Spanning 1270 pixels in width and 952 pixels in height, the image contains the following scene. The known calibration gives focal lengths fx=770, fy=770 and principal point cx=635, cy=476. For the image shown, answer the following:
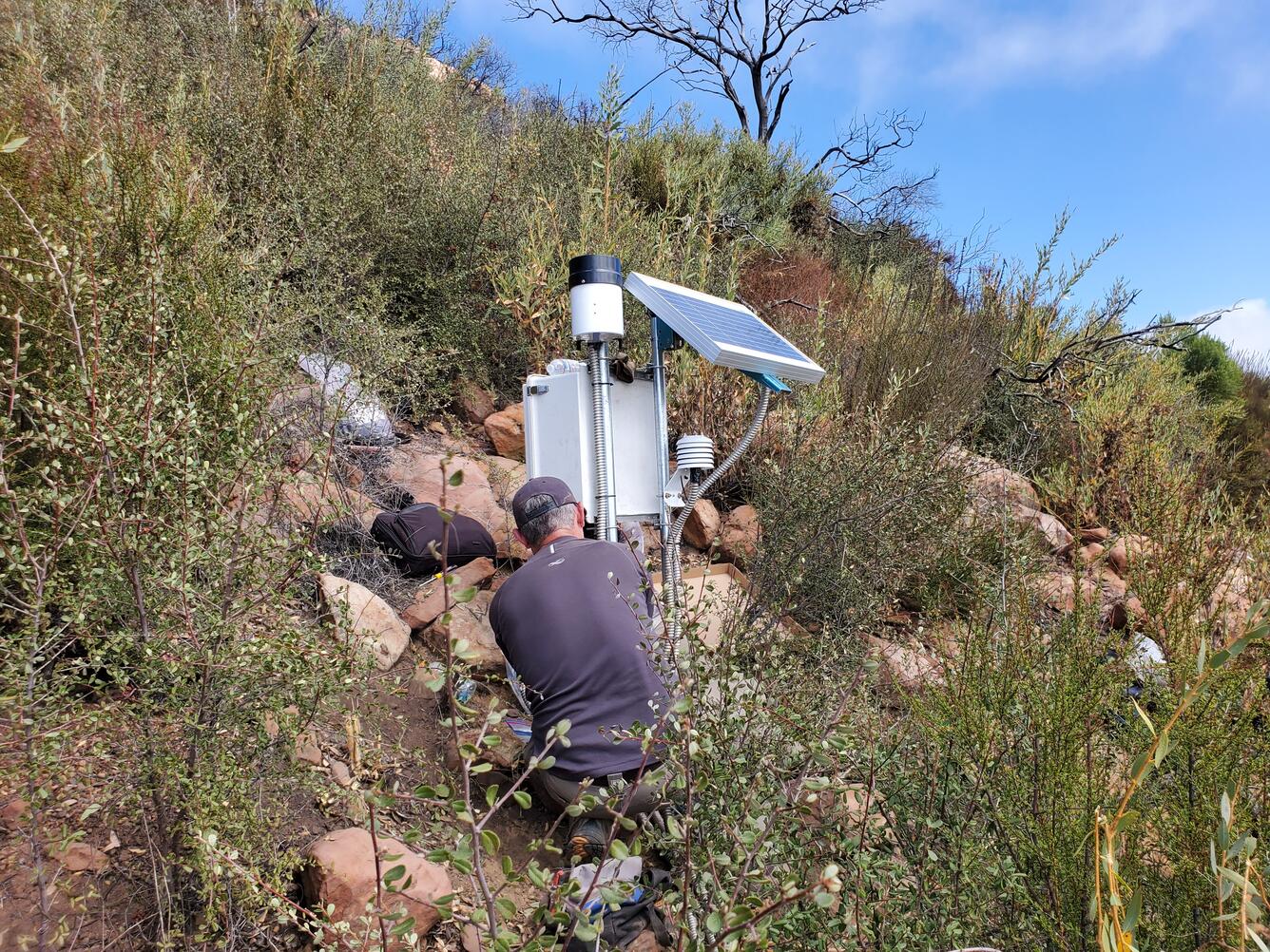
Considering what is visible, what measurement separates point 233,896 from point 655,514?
1843 millimetres

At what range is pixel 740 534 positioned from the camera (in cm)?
466

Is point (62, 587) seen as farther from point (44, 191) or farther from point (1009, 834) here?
point (1009, 834)

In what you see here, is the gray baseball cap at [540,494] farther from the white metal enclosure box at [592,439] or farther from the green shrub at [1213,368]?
the green shrub at [1213,368]

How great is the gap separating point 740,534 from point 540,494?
1956 millimetres

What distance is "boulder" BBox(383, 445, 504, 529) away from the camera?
4.32m

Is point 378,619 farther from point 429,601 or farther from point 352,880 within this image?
point 352,880

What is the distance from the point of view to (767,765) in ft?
5.54

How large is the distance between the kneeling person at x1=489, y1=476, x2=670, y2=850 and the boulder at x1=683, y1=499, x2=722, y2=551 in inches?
74.2

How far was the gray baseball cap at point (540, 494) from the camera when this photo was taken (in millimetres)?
2998

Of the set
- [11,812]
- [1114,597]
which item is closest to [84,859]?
[11,812]

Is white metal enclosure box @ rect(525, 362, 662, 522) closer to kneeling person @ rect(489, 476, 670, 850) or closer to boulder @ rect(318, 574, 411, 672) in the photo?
kneeling person @ rect(489, 476, 670, 850)

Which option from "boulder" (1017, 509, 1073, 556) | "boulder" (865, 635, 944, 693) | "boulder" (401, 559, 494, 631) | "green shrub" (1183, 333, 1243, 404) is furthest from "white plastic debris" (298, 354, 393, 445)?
"green shrub" (1183, 333, 1243, 404)

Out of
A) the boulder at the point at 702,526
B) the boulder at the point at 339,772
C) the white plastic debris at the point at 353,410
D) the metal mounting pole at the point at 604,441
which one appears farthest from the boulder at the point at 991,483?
the boulder at the point at 339,772

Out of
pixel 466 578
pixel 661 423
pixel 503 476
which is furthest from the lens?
pixel 503 476
